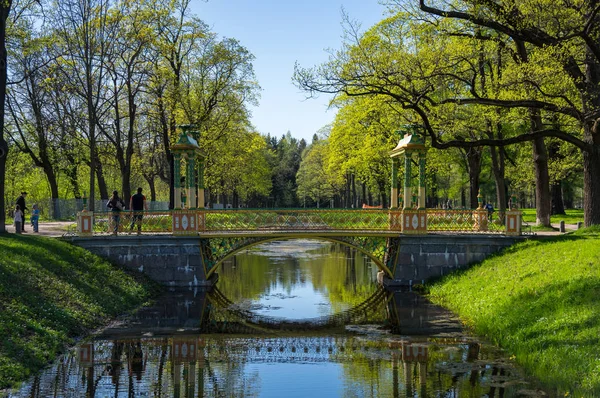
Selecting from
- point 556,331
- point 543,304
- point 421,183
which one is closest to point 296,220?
point 421,183

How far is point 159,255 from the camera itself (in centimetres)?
2158

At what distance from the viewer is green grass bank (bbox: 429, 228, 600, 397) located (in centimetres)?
1073

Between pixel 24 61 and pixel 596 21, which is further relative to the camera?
pixel 24 61

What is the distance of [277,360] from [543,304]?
6.72m

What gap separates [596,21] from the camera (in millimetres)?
18484

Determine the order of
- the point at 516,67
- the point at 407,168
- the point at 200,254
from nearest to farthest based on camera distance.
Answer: the point at 516,67 → the point at 200,254 → the point at 407,168

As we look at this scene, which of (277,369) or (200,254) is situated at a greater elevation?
(200,254)

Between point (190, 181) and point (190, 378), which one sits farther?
point (190, 181)

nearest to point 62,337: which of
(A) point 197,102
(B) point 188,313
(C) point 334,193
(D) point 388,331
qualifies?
(B) point 188,313

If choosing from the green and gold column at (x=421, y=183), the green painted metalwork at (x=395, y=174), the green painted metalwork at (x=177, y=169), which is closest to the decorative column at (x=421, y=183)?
the green and gold column at (x=421, y=183)

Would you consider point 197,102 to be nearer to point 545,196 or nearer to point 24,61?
point 24,61

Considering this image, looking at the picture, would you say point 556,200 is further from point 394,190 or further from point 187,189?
point 187,189

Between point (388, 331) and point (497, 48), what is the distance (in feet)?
43.2

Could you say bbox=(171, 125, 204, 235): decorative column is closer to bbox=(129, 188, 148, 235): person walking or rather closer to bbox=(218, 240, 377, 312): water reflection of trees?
bbox=(129, 188, 148, 235): person walking
